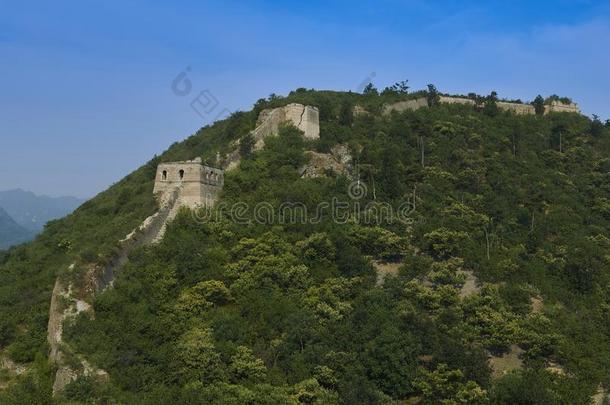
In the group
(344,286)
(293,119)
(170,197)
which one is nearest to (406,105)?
(293,119)

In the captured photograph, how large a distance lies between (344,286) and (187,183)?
30.1 ft

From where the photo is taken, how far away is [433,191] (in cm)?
3819

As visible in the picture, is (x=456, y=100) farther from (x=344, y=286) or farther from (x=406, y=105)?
(x=344, y=286)

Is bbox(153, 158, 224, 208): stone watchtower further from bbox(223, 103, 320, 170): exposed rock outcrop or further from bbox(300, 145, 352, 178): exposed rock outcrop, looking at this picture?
bbox(223, 103, 320, 170): exposed rock outcrop

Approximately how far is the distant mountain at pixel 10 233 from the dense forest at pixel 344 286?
372 feet

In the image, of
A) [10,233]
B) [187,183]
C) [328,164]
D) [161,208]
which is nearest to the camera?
[161,208]

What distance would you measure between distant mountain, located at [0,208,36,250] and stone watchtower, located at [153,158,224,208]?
113677mm

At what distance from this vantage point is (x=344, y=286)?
29.7 metres

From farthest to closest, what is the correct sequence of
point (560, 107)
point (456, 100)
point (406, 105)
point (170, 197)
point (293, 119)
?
point (560, 107), point (456, 100), point (406, 105), point (293, 119), point (170, 197)

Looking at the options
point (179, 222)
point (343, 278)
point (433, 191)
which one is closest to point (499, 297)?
point (343, 278)

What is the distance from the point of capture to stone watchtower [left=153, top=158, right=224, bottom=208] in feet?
110

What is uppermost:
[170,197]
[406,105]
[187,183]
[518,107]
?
[518,107]

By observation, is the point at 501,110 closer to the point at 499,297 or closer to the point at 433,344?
the point at 499,297

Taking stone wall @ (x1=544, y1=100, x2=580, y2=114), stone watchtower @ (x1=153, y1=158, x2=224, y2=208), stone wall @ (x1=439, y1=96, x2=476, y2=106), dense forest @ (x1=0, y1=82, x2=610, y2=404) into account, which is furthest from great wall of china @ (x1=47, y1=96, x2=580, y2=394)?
stone wall @ (x1=544, y1=100, x2=580, y2=114)
